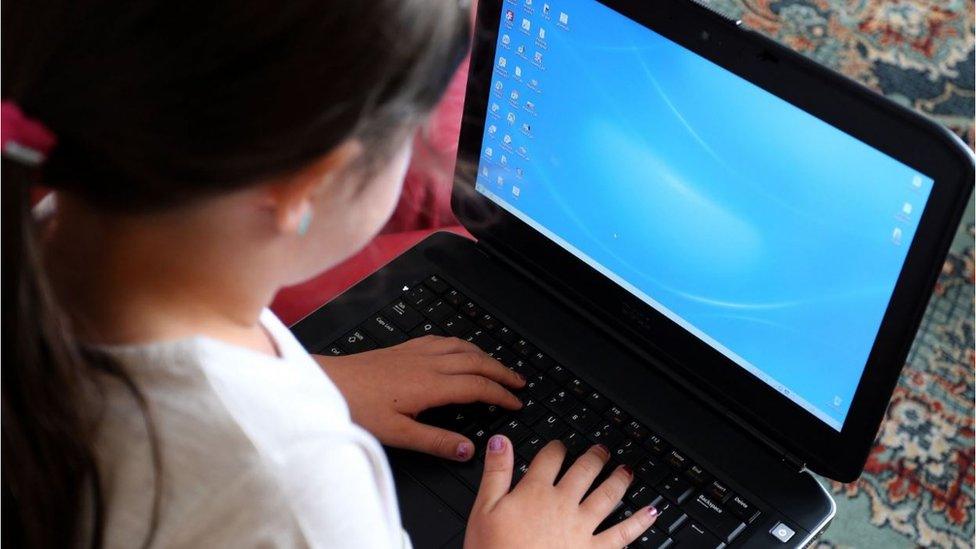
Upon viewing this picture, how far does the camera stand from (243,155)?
49cm

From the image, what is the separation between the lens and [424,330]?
0.88 m

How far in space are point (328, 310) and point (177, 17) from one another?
0.45 meters

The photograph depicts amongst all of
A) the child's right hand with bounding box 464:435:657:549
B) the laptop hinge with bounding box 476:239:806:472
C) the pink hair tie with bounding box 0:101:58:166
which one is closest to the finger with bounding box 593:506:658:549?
the child's right hand with bounding box 464:435:657:549

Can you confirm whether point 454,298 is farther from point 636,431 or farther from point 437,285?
point 636,431

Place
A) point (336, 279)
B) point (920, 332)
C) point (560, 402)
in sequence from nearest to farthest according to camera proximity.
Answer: point (560, 402)
point (336, 279)
point (920, 332)

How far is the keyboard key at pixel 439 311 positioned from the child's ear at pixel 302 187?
35cm

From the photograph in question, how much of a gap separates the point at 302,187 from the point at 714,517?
0.39 metres

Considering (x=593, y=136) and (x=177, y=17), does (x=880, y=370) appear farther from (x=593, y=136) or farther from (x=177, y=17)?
(x=177, y=17)

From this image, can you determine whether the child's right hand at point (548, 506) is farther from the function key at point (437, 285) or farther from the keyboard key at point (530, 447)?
the function key at point (437, 285)

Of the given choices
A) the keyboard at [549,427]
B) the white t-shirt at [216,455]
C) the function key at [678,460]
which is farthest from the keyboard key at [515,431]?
the white t-shirt at [216,455]

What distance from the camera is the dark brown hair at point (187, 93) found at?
0.47 metres

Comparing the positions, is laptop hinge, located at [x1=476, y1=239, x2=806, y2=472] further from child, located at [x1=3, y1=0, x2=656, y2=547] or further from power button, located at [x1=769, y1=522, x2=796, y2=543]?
child, located at [x1=3, y1=0, x2=656, y2=547]

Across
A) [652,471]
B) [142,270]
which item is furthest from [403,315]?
[142,270]

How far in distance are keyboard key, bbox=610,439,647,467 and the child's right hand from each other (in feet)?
0.04
